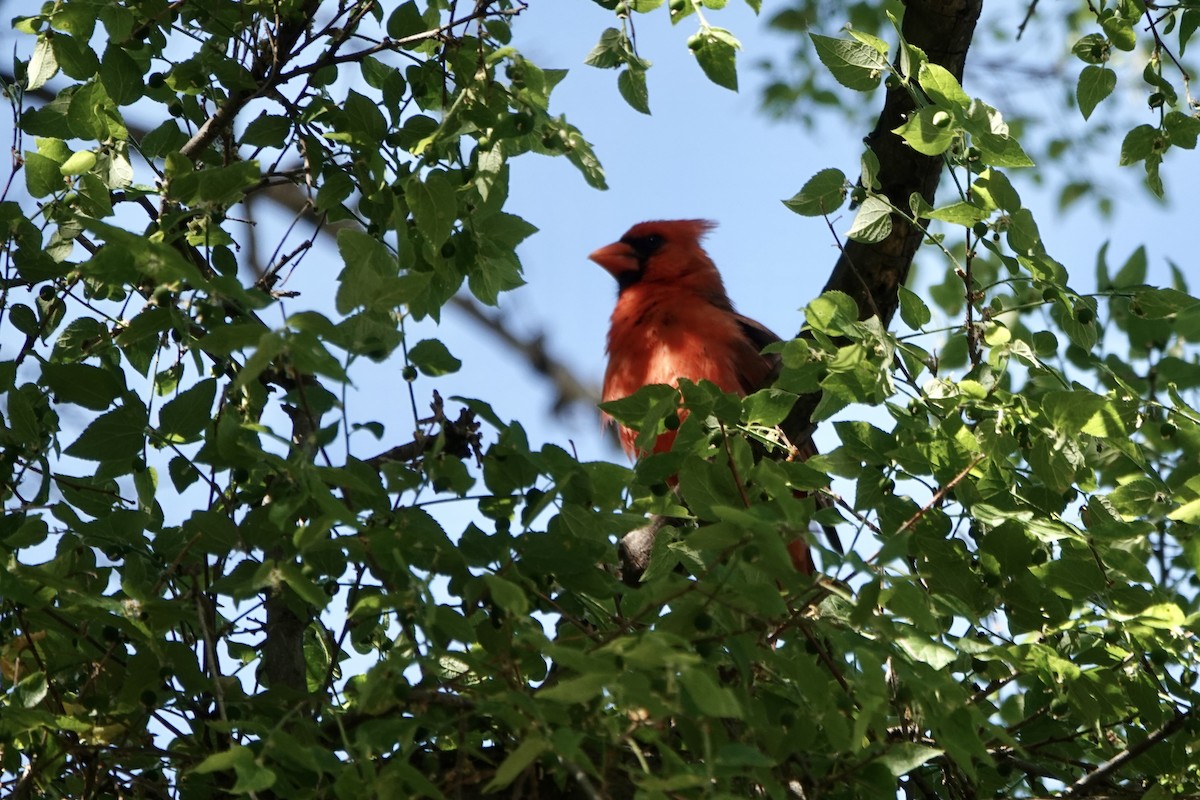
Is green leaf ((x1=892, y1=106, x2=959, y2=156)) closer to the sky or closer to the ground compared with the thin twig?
closer to the sky

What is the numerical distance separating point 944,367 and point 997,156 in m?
1.49

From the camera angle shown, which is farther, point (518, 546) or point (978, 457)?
point (978, 457)

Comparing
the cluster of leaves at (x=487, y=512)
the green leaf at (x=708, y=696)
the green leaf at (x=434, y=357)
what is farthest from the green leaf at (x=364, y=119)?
the green leaf at (x=708, y=696)

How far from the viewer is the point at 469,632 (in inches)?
66.5

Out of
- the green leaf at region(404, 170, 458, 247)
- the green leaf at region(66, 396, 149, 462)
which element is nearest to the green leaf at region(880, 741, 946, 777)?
the green leaf at region(404, 170, 458, 247)

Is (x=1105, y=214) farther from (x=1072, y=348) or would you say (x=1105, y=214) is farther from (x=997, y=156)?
(x=997, y=156)

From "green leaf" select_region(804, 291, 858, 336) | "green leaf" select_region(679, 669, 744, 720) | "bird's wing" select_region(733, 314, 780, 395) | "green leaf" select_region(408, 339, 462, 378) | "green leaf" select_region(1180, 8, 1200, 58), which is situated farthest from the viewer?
"bird's wing" select_region(733, 314, 780, 395)

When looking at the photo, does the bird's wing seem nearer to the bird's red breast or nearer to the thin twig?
the bird's red breast

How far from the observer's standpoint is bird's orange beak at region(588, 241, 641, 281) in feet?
17.5

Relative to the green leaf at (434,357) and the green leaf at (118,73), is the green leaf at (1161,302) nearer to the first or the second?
the green leaf at (434,357)

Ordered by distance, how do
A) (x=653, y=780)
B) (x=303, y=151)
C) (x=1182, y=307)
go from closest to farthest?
(x=653, y=780), (x=1182, y=307), (x=303, y=151)

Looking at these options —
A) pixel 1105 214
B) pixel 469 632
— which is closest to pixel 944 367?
pixel 469 632

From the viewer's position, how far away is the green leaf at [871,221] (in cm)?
225

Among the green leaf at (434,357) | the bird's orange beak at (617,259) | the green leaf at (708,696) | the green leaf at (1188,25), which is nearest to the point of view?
the green leaf at (708,696)
